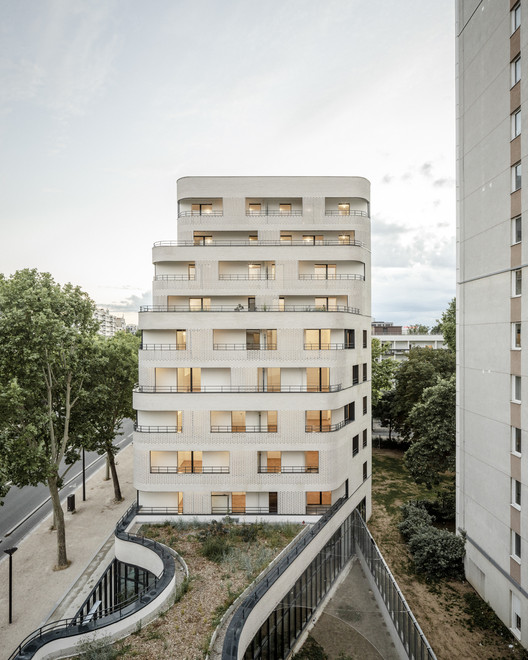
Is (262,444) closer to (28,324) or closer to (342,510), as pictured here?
(342,510)

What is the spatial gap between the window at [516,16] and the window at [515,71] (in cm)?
142

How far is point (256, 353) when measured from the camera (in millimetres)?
24734

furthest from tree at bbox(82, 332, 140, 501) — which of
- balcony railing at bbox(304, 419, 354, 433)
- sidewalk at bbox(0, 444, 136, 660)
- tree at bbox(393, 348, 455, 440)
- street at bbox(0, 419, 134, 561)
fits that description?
tree at bbox(393, 348, 455, 440)

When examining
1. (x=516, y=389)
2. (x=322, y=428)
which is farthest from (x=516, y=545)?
(x=322, y=428)

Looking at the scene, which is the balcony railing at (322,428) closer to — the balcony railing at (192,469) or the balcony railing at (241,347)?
the balcony railing at (241,347)

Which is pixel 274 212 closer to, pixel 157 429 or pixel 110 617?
pixel 157 429

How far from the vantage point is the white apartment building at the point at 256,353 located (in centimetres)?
2423

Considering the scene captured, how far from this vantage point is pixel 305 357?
24875 mm

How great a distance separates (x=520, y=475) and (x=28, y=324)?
26970mm

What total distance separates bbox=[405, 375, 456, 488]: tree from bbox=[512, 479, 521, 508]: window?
31.9ft

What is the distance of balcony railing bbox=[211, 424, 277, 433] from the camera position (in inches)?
968

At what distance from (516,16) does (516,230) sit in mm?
10155

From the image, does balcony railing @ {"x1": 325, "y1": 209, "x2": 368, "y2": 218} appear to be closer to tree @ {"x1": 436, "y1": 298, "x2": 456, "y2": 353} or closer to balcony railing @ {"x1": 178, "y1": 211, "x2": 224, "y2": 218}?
balcony railing @ {"x1": 178, "y1": 211, "x2": 224, "y2": 218}

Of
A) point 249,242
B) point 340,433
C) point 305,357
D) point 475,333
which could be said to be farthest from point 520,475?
point 249,242
